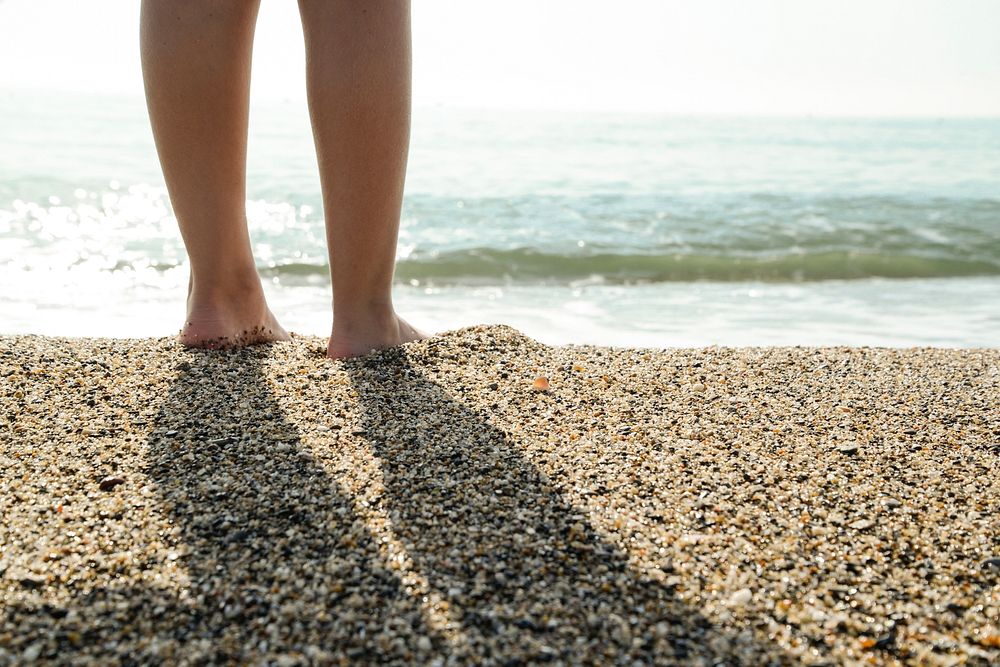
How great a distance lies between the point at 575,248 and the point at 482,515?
13.2 feet

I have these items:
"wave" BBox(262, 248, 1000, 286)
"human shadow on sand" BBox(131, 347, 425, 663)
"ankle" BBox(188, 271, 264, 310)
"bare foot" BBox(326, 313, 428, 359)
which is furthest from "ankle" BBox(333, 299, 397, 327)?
"wave" BBox(262, 248, 1000, 286)

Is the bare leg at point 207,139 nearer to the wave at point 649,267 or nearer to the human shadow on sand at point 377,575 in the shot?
the human shadow on sand at point 377,575

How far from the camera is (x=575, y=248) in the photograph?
16.8ft

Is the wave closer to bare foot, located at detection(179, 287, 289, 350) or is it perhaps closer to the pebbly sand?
bare foot, located at detection(179, 287, 289, 350)

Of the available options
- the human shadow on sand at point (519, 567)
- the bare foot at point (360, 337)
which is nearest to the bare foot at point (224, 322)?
the bare foot at point (360, 337)

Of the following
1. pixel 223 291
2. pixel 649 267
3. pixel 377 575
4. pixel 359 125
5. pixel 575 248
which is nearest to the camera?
pixel 377 575

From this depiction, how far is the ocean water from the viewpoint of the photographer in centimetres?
326

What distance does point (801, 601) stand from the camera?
994 mm

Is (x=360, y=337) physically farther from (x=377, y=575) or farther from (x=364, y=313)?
(x=377, y=575)

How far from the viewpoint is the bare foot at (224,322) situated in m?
1.92

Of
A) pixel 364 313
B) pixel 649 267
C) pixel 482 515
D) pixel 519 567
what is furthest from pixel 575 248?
pixel 519 567

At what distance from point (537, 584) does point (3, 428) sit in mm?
946

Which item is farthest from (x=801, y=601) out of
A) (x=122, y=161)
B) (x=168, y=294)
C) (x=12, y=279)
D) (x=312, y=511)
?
(x=122, y=161)

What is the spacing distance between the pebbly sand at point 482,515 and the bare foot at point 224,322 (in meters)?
0.07
